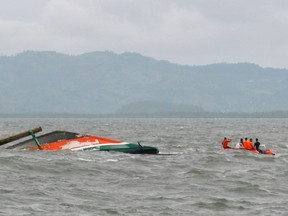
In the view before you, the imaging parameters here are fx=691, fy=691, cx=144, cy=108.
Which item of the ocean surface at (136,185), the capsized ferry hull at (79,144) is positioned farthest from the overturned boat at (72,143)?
the ocean surface at (136,185)

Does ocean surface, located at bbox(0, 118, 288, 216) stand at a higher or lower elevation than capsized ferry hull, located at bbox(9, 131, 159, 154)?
lower

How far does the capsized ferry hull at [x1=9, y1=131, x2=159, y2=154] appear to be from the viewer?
4375cm

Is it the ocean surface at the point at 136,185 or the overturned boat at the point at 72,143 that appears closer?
the ocean surface at the point at 136,185

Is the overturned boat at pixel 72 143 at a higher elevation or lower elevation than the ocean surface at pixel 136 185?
higher

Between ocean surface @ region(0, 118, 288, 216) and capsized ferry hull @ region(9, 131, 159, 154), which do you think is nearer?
ocean surface @ region(0, 118, 288, 216)

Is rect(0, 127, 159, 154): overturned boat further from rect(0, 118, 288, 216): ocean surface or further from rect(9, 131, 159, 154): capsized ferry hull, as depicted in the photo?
rect(0, 118, 288, 216): ocean surface

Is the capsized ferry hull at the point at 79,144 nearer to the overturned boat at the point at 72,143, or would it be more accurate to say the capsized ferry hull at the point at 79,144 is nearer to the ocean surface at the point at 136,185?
the overturned boat at the point at 72,143

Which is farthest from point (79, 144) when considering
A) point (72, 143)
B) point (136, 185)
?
point (136, 185)

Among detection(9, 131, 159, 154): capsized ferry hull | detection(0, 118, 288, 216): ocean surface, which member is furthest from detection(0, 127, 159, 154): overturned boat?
detection(0, 118, 288, 216): ocean surface

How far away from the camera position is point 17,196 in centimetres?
2462

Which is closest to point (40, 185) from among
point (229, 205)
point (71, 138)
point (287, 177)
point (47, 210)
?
point (47, 210)

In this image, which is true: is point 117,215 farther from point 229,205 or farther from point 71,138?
point 71,138

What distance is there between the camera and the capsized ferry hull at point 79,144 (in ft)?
144

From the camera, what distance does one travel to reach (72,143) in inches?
1735
